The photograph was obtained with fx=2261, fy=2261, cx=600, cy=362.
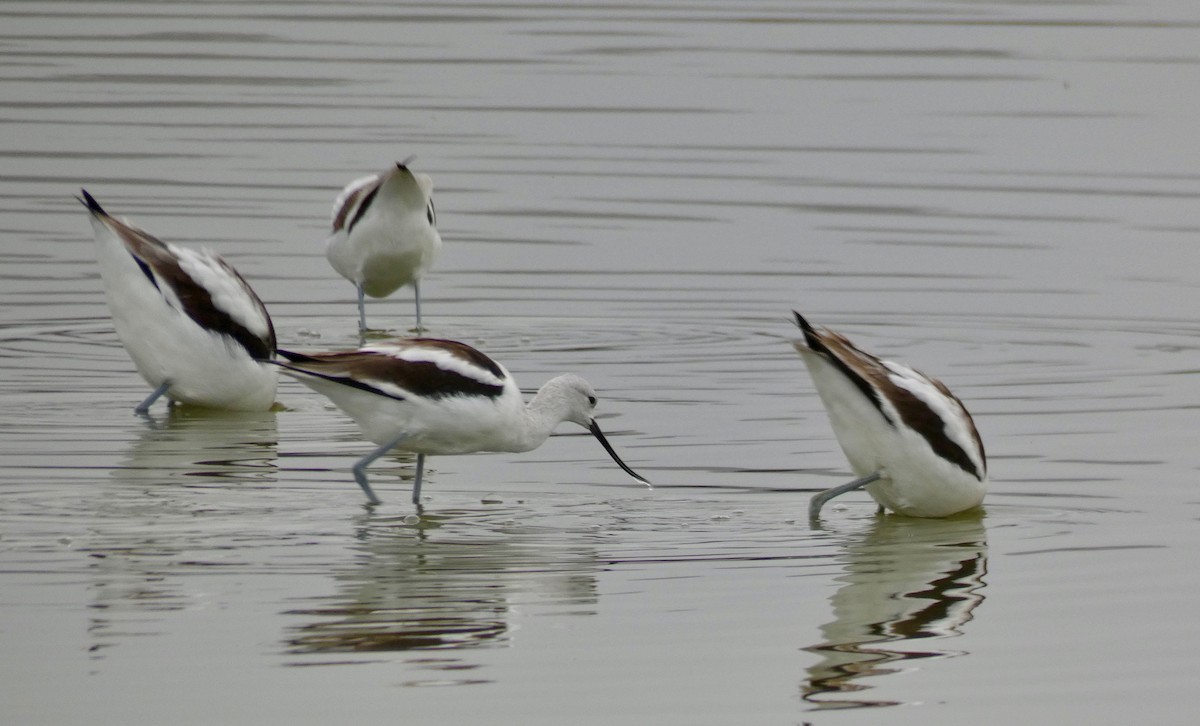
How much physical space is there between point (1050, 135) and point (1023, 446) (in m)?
8.80

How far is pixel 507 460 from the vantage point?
916 cm

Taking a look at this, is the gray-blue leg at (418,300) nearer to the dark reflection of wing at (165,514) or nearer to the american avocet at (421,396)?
the dark reflection of wing at (165,514)

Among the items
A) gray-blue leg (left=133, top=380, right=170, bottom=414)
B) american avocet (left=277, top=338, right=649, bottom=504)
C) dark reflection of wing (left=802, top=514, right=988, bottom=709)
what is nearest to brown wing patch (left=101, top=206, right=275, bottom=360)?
gray-blue leg (left=133, top=380, right=170, bottom=414)

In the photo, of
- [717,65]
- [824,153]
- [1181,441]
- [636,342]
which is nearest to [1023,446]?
[1181,441]

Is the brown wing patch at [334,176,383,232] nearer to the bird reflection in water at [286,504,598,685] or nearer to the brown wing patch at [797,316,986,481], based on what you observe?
the bird reflection in water at [286,504,598,685]

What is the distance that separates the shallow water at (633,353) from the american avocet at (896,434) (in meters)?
0.14

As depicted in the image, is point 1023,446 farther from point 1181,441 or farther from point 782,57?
point 782,57

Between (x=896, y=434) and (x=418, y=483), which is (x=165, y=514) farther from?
(x=896, y=434)

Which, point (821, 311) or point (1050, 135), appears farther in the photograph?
point (1050, 135)

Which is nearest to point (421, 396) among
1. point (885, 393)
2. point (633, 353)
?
point (885, 393)

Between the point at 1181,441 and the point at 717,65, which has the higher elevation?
→ the point at 717,65

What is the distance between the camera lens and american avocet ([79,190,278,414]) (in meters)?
9.91

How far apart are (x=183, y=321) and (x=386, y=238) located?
9.83ft

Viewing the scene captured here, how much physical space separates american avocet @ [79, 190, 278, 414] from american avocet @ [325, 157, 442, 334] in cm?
262
